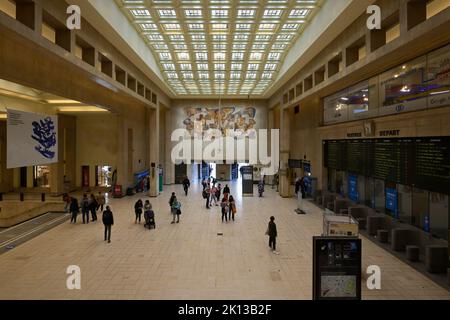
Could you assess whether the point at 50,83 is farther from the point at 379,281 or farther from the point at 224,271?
the point at 379,281

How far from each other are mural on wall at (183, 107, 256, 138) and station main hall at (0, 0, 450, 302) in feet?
22.3

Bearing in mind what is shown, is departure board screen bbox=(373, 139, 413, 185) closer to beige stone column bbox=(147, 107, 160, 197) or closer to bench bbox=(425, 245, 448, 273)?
bench bbox=(425, 245, 448, 273)

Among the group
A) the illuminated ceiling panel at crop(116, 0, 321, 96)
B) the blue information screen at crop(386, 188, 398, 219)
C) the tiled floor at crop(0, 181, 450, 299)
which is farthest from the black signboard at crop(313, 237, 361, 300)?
the illuminated ceiling panel at crop(116, 0, 321, 96)

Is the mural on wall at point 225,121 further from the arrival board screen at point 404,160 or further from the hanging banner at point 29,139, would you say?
the hanging banner at point 29,139

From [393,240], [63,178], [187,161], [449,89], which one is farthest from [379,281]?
[187,161]

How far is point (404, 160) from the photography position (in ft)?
34.5

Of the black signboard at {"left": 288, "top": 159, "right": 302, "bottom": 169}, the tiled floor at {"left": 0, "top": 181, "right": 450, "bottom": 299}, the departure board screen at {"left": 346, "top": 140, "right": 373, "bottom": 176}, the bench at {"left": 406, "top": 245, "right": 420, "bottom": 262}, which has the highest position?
the departure board screen at {"left": 346, "top": 140, "right": 373, "bottom": 176}

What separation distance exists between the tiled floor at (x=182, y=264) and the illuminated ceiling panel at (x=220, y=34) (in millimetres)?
8900

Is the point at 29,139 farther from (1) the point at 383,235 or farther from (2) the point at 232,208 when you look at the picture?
(1) the point at 383,235

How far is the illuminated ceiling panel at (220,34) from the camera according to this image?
12352 millimetres

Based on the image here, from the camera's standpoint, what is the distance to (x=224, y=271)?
28.4 feet

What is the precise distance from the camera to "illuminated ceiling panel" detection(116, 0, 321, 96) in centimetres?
1235

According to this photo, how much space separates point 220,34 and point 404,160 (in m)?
9.92

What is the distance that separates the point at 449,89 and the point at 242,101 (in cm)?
2333
